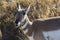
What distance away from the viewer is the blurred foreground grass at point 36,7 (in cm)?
962

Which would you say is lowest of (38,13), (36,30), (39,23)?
(38,13)

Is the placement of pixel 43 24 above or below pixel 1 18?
above

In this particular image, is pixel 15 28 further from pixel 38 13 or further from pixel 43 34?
pixel 43 34

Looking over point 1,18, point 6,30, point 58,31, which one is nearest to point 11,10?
point 1,18

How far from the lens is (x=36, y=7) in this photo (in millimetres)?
9867

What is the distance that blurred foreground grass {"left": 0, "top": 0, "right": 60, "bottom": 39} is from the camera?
9617mm

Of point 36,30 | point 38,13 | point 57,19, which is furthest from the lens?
point 38,13

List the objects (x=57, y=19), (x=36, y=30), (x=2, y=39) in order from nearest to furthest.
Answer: (x=57, y=19), (x=36, y=30), (x=2, y=39)

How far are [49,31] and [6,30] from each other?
4.61 m

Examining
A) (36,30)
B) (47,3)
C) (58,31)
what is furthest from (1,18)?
(58,31)

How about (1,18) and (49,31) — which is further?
(1,18)

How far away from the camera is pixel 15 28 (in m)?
8.92

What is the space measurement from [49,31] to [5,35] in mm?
4397

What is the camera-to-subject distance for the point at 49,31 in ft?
15.6
